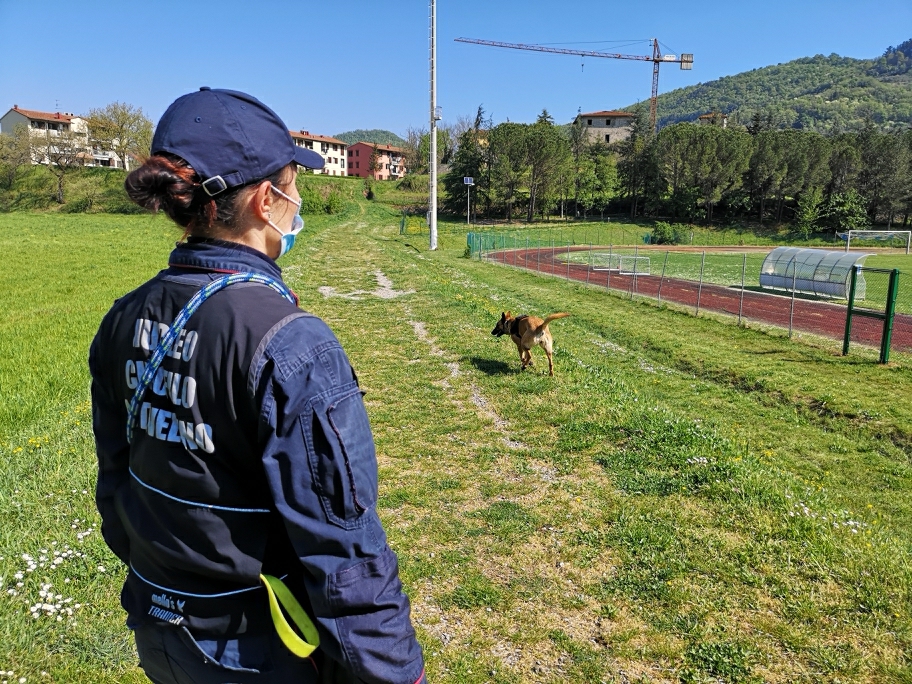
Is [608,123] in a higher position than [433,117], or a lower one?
higher

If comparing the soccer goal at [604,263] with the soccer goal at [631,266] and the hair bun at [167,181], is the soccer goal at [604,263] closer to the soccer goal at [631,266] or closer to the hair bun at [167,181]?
the soccer goal at [631,266]

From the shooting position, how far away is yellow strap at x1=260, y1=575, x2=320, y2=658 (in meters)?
1.34

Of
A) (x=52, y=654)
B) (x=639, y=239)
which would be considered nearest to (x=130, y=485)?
(x=52, y=654)

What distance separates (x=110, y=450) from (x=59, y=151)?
96.1 m

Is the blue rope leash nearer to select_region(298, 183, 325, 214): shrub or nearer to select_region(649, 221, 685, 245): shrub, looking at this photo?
select_region(649, 221, 685, 245): shrub

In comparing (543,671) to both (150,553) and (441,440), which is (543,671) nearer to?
(150,553)

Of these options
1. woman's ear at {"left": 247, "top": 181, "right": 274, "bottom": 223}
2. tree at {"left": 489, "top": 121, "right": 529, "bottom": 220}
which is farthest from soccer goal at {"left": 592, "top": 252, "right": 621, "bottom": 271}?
tree at {"left": 489, "top": 121, "right": 529, "bottom": 220}

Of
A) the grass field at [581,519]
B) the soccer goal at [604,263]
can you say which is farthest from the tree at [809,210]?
the grass field at [581,519]

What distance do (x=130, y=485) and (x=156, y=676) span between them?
529 mm

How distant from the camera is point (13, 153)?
75.1m

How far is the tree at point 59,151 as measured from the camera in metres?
76.4

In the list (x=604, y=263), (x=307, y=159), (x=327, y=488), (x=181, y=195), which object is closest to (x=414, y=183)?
(x=604, y=263)

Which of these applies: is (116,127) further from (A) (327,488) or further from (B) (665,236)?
(A) (327,488)

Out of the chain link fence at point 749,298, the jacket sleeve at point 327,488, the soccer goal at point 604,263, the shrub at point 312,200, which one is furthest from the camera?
the shrub at point 312,200
